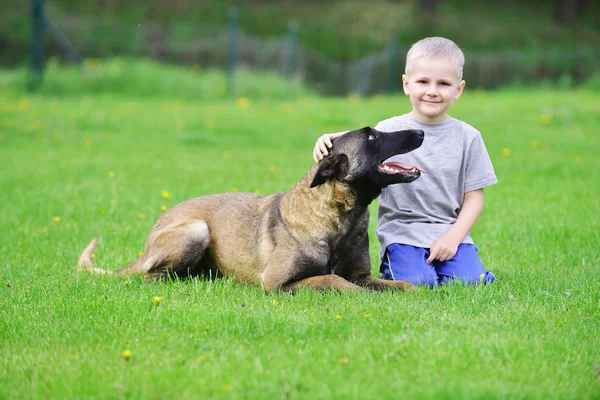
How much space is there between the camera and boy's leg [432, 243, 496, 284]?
16.4 ft

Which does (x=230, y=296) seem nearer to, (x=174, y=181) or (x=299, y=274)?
(x=299, y=274)

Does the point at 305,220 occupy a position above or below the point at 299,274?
above

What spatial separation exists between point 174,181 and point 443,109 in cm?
470

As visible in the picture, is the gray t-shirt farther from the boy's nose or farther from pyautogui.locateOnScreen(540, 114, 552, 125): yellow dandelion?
pyautogui.locateOnScreen(540, 114, 552, 125): yellow dandelion

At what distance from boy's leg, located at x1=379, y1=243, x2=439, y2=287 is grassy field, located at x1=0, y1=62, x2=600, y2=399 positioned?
0.33m

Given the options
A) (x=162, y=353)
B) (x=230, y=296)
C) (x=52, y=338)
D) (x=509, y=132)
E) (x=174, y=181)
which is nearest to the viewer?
(x=162, y=353)

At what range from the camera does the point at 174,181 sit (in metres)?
9.08

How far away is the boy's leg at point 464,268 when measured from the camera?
5.01 m

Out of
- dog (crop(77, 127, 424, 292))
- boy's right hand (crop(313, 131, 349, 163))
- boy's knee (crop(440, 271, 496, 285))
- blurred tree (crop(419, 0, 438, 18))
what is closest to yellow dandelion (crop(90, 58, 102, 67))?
dog (crop(77, 127, 424, 292))

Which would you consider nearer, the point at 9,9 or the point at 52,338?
the point at 52,338

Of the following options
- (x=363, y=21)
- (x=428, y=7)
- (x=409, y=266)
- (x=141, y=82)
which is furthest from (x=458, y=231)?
(x=428, y=7)

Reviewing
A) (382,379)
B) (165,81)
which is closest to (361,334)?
(382,379)

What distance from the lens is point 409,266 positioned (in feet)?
16.8

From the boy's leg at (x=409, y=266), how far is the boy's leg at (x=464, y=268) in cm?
10
